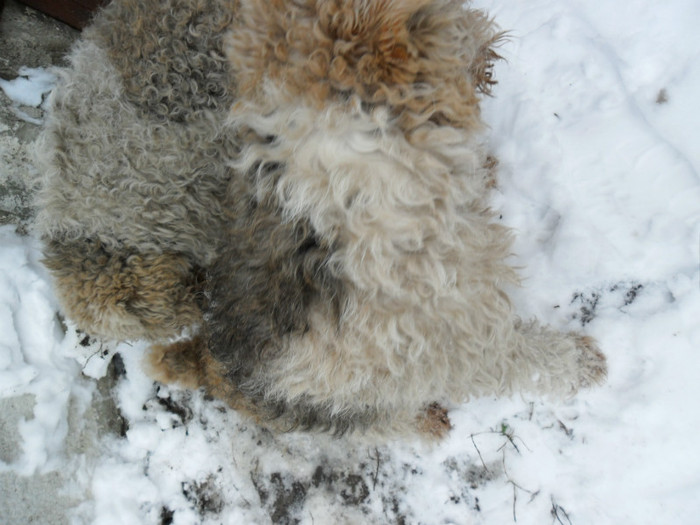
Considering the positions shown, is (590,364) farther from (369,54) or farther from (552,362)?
(369,54)

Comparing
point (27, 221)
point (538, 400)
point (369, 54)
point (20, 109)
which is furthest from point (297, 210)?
point (20, 109)

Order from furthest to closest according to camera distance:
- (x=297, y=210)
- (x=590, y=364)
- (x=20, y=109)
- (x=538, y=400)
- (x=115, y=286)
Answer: (x=20, y=109) < (x=538, y=400) < (x=590, y=364) < (x=115, y=286) < (x=297, y=210)

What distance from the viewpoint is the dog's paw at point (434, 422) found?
284 cm

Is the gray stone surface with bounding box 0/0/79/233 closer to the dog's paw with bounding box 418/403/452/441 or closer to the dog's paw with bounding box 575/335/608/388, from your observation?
the dog's paw with bounding box 418/403/452/441

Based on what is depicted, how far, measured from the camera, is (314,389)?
2.10 m

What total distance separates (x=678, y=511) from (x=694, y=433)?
0.40 m

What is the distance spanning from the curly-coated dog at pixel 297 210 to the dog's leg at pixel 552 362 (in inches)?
0.4

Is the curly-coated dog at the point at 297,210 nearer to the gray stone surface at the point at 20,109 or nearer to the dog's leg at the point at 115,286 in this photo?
the dog's leg at the point at 115,286

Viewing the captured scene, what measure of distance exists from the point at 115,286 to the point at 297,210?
118cm

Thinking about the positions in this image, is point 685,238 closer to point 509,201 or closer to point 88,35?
point 509,201

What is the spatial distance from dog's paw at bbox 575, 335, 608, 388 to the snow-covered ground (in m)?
0.07

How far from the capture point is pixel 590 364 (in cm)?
256

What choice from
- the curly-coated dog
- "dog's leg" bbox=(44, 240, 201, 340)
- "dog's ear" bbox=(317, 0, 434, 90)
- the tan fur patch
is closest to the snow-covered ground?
the curly-coated dog

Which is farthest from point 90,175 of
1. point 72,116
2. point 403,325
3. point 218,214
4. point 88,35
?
point 403,325
